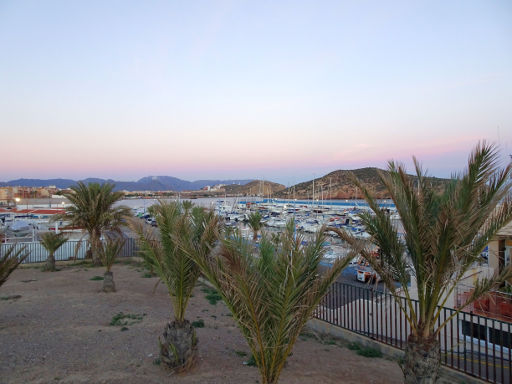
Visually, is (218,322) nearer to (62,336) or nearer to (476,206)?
(62,336)

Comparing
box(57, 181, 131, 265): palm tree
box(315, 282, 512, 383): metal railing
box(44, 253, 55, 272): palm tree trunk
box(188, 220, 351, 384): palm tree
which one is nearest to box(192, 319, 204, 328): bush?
box(315, 282, 512, 383): metal railing

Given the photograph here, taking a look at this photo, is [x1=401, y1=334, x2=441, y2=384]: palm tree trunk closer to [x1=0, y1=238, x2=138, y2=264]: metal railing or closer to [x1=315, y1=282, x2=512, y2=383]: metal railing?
[x1=315, y1=282, x2=512, y2=383]: metal railing

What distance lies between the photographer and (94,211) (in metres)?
14.3

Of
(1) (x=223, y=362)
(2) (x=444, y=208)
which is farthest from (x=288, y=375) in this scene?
(2) (x=444, y=208)

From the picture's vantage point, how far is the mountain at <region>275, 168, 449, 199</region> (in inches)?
176

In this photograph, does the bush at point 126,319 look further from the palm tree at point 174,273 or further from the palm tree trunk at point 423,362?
the palm tree trunk at point 423,362

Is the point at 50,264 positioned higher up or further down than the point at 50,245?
further down

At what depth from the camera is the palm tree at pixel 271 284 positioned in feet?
11.2

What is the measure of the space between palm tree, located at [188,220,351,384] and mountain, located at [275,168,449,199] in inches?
49.5

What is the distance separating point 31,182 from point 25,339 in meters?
194

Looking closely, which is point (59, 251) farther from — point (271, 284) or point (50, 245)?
point (271, 284)

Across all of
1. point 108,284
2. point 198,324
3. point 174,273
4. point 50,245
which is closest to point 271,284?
point 174,273

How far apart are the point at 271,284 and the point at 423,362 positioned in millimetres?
2467

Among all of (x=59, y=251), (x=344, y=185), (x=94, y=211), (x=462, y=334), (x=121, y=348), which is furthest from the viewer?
(x=344, y=185)
